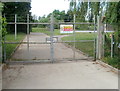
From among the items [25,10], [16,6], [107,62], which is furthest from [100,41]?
[25,10]

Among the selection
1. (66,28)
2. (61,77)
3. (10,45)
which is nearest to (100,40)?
(66,28)

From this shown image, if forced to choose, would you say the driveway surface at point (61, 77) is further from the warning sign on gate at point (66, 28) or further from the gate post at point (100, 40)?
the warning sign on gate at point (66, 28)

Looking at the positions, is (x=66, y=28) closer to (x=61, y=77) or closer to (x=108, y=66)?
(x=108, y=66)

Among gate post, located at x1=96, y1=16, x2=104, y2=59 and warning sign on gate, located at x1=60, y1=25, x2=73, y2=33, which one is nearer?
gate post, located at x1=96, y1=16, x2=104, y2=59

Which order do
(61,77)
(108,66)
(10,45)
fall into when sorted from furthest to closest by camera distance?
(10,45), (108,66), (61,77)

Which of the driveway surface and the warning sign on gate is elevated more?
the warning sign on gate

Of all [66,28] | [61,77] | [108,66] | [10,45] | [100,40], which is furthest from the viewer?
[10,45]

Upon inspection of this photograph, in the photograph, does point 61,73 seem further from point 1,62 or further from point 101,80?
point 1,62

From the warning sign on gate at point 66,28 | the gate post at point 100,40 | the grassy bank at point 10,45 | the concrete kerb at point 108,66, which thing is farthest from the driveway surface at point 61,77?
the grassy bank at point 10,45

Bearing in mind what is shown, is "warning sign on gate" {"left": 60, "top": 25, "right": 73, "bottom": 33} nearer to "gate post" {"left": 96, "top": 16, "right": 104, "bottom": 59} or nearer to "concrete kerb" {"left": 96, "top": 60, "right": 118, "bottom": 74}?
"gate post" {"left": 96, "top": 16, "right": 104, "bottom": 59}

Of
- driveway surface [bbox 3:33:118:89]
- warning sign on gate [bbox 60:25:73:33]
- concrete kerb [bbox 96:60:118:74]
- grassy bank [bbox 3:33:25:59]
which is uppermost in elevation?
warning sign on gate [bbox 60:25:73:33]

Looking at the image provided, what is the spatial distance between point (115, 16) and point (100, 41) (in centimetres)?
205

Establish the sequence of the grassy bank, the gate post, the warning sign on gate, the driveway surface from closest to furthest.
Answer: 1. the driveway surface
2. the gate post
3. the warning sign on gate
4. the grassy bank

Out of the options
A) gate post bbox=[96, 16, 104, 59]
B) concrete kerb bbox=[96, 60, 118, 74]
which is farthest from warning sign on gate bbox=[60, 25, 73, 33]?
concrete kerb bbox=[96, 60, 118, 74]
